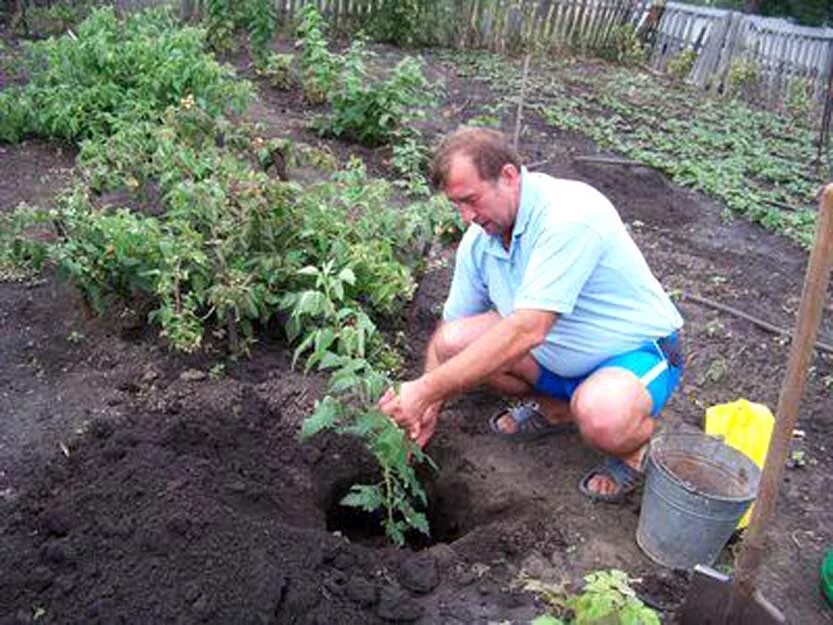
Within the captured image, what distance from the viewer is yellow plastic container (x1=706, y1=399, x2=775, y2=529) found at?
316 cm

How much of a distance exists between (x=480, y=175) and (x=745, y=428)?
1.42 metres

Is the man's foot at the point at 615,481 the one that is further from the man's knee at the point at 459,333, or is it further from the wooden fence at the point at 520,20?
the wooden fence at the point at 520,20

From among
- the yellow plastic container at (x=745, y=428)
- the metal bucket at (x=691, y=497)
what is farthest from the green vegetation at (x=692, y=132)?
the metal bucket at (x=691, y=497)

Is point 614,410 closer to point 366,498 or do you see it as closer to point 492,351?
point 492,351

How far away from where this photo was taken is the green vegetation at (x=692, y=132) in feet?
23.9

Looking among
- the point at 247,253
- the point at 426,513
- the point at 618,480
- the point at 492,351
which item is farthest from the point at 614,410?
the point at 247,253

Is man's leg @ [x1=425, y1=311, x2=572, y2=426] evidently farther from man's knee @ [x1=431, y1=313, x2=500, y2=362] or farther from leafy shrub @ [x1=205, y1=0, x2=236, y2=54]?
leafy shrub @ [x1=205, y1=0, x2=236, y2=54]

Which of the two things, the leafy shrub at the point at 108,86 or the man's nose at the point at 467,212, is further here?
the leafy shrub at the point at 108,86

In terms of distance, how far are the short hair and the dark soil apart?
121cm

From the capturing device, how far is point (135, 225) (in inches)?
141

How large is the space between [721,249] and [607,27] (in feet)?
27.1

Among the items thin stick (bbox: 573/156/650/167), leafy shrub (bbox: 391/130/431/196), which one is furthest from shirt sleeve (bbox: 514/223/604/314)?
thin stick (bbox: 573/156/650/167)

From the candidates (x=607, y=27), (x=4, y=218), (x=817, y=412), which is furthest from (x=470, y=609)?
(x=607, y=27)

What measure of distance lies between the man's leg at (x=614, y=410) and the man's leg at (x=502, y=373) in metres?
0.39
